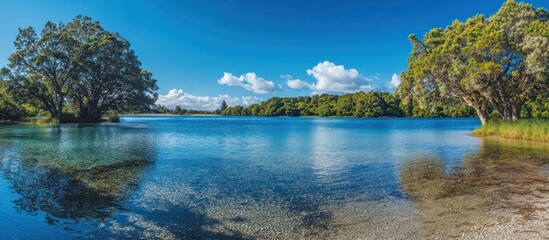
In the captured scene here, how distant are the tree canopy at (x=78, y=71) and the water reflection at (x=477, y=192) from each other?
70411mm

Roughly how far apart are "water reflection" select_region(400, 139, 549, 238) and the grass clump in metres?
14.4

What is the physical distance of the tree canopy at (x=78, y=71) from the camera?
214 ft

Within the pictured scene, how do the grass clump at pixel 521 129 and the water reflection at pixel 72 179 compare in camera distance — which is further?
the grass clump at pixel 521 129

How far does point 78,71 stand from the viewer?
67.8m

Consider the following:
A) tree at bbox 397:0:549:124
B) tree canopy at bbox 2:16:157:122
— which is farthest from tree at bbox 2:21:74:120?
tree at bbox 397:0:549:124

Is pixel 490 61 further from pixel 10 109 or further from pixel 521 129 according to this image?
pixel 10 109

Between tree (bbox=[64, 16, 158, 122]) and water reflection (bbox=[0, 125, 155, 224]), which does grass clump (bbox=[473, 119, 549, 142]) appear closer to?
water reflection (bbox=[0, 125, 155, 224])

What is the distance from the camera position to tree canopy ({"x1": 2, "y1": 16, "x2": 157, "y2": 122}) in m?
65.2

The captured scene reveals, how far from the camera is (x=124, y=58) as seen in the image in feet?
253

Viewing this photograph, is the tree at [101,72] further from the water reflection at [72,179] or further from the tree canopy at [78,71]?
the water reflection at [72,179]

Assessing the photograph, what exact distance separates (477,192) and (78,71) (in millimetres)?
74281

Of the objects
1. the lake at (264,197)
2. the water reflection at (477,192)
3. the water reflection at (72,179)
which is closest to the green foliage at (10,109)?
the water reflection at (72,179)


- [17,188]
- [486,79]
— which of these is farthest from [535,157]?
[17,188]

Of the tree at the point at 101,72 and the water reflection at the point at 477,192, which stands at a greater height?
the tree at the point at 101,72
